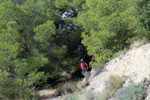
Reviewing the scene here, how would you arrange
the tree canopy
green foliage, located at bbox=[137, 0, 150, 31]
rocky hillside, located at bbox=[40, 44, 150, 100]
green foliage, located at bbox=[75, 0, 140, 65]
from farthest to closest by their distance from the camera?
1. green foliage, located at bbox=[75, 0, 140, 65]
2. green foliage, located at bbox=[137, 0, 150, 31]
3. the tree canopy
4. rocky hillside, located at bbox=[40, 44, 150, 100]

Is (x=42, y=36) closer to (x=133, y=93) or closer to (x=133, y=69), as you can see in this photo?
(x=133, y=69)

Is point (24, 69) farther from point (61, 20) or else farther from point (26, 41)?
point (61, 20)

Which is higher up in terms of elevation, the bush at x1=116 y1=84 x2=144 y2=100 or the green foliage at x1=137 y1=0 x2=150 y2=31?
the green foliage at x1=137 y1=0 x2=150 y2=31

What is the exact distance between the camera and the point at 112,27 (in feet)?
31.1

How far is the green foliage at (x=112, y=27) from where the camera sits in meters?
9.32

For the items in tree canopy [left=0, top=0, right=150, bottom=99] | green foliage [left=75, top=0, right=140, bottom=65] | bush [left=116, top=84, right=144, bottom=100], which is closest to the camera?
bush [left=116, top=84, right=144, bottom=100]

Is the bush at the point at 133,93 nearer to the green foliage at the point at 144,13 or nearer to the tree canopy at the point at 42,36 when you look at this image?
the tree canopy at the point at 42,36

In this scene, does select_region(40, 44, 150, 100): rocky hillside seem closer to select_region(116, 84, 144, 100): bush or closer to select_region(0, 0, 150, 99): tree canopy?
select_region(116, 84, 144, 100): bush

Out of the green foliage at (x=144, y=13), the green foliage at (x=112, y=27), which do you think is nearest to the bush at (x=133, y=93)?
the green foliage at (x=112, y=27)

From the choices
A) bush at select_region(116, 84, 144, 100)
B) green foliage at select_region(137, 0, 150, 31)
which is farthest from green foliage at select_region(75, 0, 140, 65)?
bush at select_region(116, 84, 144, 100)

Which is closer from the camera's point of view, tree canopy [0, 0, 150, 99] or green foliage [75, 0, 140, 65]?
tree canopy [0, 0, 150, 99]

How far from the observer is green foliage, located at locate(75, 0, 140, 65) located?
932 cm

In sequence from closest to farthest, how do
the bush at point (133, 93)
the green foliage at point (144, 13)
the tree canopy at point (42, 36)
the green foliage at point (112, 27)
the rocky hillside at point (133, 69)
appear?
the bush at point (133, 93) → the rocky hillside at point (133, 69) → the tree canopy at point (42, 36) → the green foliage at point (144, 13) → the green foliage at point (112, 27)

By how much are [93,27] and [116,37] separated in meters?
2.04
